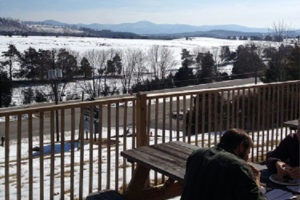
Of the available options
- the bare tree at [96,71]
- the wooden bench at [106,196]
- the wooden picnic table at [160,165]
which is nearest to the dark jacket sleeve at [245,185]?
the wooden picnic table at [160,165]

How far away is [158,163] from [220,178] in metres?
1.54

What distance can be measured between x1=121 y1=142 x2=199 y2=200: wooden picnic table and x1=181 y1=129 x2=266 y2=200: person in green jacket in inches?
37.5

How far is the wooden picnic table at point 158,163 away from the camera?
10.8 feet

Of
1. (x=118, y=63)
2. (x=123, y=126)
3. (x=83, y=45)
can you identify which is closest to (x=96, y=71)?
(x=118, y=63)

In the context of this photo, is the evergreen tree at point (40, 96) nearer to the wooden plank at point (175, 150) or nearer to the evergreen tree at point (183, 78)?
the evergreen tree at point (183, 78)

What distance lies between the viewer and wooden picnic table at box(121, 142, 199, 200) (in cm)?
329

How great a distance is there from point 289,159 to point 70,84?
5706cm

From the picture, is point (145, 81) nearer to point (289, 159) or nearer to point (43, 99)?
point (43, 99)

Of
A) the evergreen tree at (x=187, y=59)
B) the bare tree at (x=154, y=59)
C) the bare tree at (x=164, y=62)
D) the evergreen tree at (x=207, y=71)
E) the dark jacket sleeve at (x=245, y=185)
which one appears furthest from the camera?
the evergreen tree at (x=187, y=59)

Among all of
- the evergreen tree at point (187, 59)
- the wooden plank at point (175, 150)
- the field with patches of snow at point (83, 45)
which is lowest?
the wooden plank at point (175, 150)

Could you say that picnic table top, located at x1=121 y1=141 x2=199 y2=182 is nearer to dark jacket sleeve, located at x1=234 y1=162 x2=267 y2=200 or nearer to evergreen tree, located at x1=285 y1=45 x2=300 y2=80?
dark jacket sleeve, located at x1=234 y1=162 x2=267 y2=200

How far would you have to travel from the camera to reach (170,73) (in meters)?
67.5

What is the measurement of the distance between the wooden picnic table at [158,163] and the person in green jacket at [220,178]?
952 mm

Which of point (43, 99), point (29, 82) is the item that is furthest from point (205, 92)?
point (29, 82)
